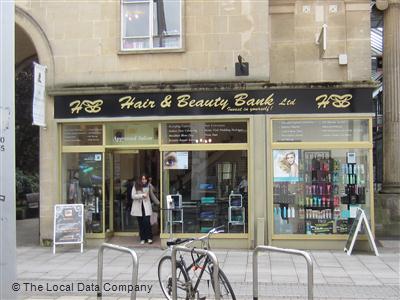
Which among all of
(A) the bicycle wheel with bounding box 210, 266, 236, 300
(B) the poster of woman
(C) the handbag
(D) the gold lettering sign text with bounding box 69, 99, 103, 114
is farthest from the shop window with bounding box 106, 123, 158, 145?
(A) the bicycle wheel with bounding box 210, 266, 236, 300

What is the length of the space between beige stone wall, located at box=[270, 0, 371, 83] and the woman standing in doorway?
3932 millimetres

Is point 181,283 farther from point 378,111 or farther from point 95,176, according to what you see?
point 378,111

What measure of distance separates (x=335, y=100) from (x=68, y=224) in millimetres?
6417

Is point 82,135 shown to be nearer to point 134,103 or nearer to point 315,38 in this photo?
point 134,103

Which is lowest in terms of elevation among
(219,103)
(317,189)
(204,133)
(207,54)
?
(317,189)

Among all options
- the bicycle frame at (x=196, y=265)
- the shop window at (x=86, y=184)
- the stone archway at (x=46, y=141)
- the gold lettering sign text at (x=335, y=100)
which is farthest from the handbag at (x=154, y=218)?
the bicycle frame at (x=196, y=265)

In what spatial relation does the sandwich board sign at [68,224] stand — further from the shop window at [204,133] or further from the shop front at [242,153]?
the shop window at [204,133]

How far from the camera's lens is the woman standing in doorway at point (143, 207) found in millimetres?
12578

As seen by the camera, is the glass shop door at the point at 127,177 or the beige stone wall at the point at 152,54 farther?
the glass shop door at the point at 127,177

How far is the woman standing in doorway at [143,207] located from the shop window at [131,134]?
0.93m

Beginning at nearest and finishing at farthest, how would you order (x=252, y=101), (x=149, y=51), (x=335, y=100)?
(x=335, y=100) < (x=252, y=101) < (x=149, y=51)

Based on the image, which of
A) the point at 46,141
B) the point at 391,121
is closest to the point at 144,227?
the point at 46,141

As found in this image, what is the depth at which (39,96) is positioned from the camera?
476 inches

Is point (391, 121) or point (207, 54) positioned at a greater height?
point (207, 54)
